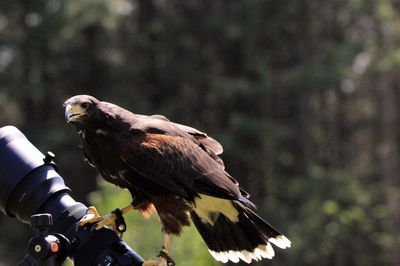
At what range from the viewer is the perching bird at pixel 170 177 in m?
4.04

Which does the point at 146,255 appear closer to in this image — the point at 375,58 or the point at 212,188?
the point at 212,188

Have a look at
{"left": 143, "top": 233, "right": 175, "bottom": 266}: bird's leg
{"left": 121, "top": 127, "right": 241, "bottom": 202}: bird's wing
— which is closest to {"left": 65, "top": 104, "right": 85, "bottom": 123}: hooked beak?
{"left": 121, "top": 127, "right": 241, "bottom": 202}: bird's wing

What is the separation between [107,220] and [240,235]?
0.90 metres

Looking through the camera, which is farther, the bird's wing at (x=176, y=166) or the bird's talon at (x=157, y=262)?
the bird's wing at (x=176, y=166)

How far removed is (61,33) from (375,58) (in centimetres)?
818

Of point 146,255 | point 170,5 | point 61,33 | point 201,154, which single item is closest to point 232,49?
point 170,5

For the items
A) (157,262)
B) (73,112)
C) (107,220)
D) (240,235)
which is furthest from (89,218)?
(240,235)

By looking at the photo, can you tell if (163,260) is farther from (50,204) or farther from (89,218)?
(50,204)

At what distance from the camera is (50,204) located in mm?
3553

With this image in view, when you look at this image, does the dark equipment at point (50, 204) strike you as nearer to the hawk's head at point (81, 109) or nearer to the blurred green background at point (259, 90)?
the hawk's head at point (81, 109)

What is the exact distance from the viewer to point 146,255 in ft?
30.2

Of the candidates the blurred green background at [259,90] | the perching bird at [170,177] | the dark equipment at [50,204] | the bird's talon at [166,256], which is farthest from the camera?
the blurred green background at [259,90]

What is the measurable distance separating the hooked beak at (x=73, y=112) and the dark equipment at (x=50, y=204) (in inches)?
12.6

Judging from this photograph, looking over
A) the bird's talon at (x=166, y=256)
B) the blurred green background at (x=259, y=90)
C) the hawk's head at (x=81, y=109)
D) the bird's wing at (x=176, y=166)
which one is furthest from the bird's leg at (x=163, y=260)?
the blurred green background at (x=259, y=90)
